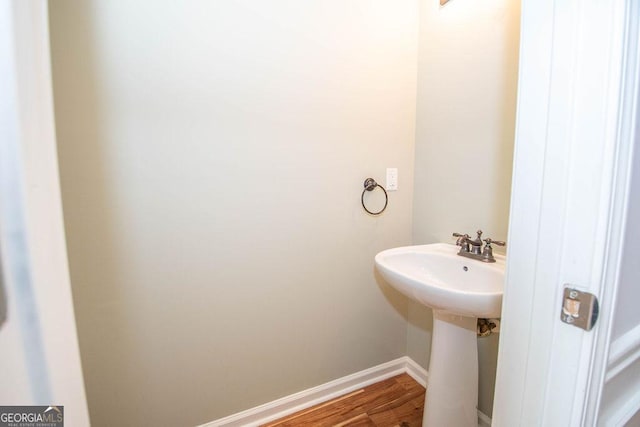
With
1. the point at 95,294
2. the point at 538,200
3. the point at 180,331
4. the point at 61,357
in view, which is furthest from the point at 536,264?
the point at 95,294

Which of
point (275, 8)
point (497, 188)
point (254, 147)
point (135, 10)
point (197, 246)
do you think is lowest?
point (197, 246)

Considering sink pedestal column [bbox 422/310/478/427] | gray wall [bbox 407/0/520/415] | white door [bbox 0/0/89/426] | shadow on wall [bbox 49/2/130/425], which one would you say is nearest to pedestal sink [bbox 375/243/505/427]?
sink pedestal column [bbox 422/310/478/427]

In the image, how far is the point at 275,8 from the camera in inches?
45.8

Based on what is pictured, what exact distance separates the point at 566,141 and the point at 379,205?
107 cm

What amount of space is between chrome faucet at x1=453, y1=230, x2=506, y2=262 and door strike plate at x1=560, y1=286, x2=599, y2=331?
2.37ft

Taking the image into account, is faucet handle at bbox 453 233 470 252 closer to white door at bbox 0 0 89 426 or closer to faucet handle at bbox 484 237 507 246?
faucet handle at bbox 484 237 507 246

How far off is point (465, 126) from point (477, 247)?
1.88 feet

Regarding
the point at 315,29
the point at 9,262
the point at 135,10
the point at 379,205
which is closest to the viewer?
the point at 9,262

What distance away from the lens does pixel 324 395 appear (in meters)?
1.45

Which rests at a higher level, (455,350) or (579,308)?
(579,308)

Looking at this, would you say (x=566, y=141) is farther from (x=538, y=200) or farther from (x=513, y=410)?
(x=513, y=410)

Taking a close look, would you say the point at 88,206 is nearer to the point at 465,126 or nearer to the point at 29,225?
the point at 29,225

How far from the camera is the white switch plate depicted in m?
1.50

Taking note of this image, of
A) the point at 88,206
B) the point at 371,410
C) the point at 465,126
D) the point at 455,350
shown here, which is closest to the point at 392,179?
the point at 465,126
